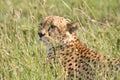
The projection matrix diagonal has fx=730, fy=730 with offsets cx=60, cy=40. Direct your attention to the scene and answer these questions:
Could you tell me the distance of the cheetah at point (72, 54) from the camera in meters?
5.50

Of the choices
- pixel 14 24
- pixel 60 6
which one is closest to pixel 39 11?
pixel 14 24

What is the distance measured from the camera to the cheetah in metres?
5.50

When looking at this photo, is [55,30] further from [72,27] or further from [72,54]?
[72,54]

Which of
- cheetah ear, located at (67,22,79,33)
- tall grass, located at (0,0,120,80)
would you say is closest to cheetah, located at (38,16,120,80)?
cheetah ear, located at (67,22,79,33)

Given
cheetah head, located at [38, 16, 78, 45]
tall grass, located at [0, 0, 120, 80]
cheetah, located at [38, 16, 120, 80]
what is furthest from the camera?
cheetah head, located at [38, 16, 78, 45]

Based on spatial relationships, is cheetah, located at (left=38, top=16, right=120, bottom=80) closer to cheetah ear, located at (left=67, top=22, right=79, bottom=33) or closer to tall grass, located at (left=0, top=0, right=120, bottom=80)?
cheetah ear, located at (left=67, top=22, right=79, bottom=33)

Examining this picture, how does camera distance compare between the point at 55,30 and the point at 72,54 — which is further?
the point at 55,30

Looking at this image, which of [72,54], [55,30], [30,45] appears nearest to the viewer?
[72,54]

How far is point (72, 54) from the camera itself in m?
5.93

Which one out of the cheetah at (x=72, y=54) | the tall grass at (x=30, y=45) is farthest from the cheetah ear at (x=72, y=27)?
the tall grass at (x=30, y=45)

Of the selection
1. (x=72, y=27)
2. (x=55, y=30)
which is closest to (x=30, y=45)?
(x=55, y=30)

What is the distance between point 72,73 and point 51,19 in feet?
1.87

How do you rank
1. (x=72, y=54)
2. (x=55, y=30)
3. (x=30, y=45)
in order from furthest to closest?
(x=30, y=45), (x=55, y=30), (x=72, y=54)

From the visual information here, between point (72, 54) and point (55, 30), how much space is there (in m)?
0.30
